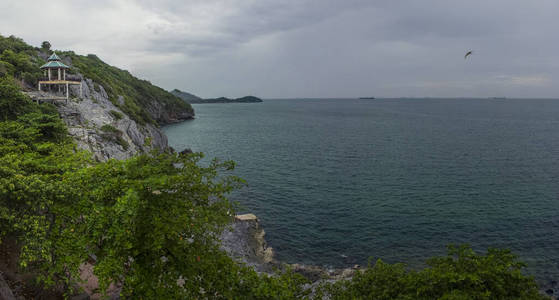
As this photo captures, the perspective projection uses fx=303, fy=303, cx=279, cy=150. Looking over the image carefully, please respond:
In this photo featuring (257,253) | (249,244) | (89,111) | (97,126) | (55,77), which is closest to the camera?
(257,253)

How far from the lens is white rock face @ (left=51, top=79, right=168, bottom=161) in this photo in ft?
131

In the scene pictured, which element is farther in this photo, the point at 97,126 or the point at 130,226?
the point at 97,126

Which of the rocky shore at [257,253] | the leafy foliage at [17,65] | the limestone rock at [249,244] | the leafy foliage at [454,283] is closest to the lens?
the leafy foliage at [454,283]

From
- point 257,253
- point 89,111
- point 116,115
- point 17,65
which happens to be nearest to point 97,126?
point 89,111

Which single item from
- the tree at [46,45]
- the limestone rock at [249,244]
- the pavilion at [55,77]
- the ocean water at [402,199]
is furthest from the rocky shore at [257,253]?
the tree at [46,45]

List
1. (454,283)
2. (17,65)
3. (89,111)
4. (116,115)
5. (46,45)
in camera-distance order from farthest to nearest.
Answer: (46,45)
(116,115)
(89,111)
(17,65)
(454,283)

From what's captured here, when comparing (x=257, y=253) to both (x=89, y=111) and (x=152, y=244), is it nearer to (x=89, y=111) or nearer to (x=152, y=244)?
(x=152, y=244)

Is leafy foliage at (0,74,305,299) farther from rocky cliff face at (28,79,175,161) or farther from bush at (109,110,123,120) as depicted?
bush at (109,110,123,120)

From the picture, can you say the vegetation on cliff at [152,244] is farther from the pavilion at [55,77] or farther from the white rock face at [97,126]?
the pavilion at [55,77]

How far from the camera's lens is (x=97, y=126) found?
149 ft

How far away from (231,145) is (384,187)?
49465mm

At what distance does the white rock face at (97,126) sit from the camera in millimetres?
39938

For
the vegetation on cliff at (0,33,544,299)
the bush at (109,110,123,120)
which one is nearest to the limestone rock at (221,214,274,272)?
the vegetation on cliff at (0,33,544,299)

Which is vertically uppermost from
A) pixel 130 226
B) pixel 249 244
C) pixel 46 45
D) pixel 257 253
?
pixel 46 45
